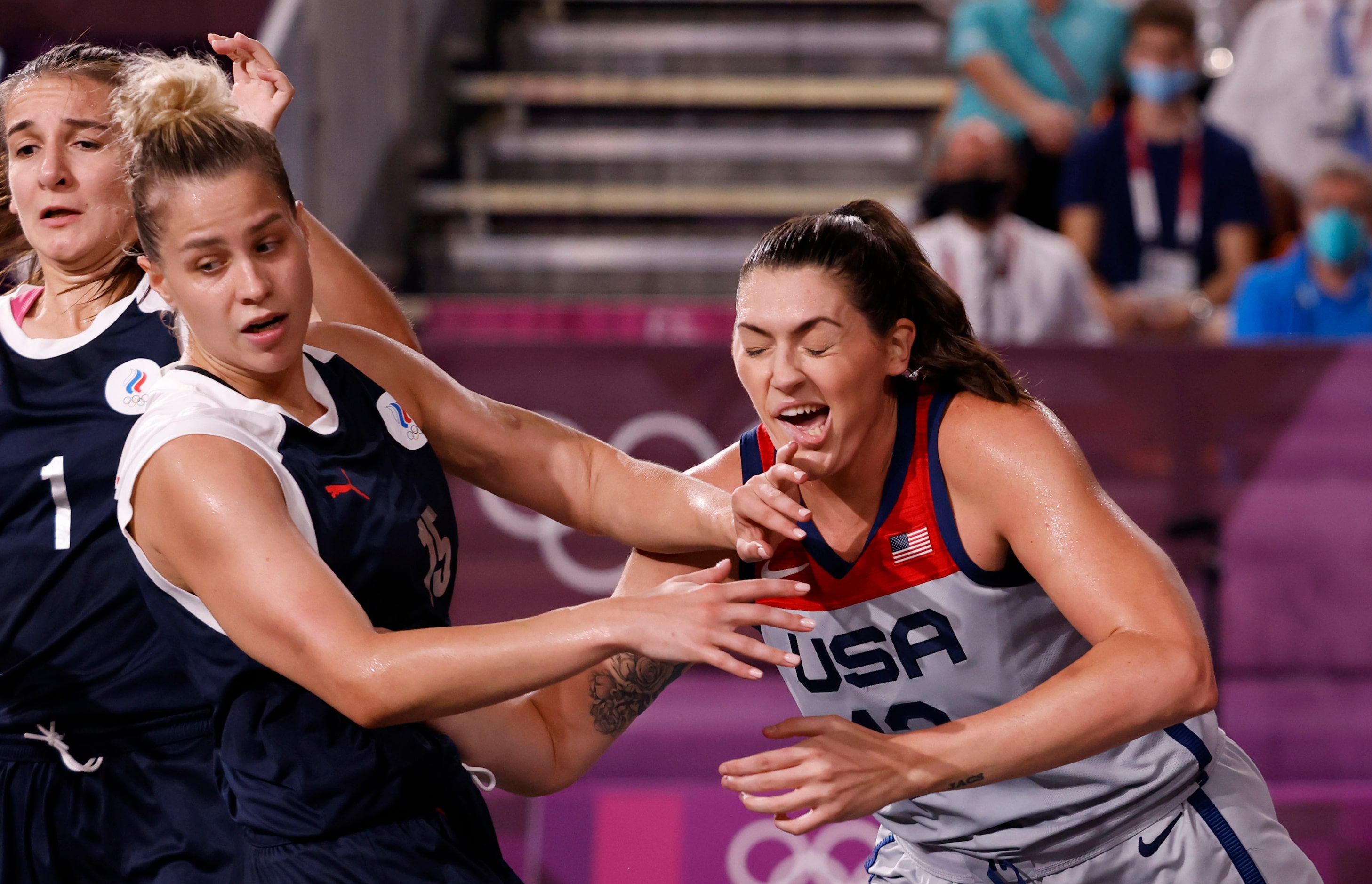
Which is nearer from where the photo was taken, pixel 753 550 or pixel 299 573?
pixel 299 573

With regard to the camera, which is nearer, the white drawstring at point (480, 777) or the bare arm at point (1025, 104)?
the white drawstring at point (480, 777)

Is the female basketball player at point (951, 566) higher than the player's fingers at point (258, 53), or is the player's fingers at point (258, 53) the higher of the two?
the player's fingers at point (258, 53)

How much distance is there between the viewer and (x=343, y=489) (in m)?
2.09

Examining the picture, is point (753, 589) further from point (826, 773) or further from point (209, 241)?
point (209, 241)

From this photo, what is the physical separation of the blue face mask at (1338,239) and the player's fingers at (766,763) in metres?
4.91

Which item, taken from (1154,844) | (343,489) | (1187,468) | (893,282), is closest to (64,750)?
(343,489)

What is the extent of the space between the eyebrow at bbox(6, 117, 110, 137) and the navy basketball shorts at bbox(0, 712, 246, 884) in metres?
1.00

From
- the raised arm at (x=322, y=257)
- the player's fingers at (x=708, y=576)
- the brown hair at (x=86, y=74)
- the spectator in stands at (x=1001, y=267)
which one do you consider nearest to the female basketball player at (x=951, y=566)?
the player's fingers at (x=708, y=576)

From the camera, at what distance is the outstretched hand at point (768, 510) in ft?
7.37

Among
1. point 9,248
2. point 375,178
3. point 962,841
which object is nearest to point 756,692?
point 962,841

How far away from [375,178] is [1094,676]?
242 inches

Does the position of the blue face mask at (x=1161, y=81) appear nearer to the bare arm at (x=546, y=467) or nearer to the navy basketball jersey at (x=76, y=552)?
the bare arm at (x=546, y=467)

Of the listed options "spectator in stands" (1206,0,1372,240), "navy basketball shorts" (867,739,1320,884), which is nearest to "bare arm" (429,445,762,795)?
"navy basketball shorts" (867,739,1320,884)

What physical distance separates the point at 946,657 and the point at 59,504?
4.90ft
